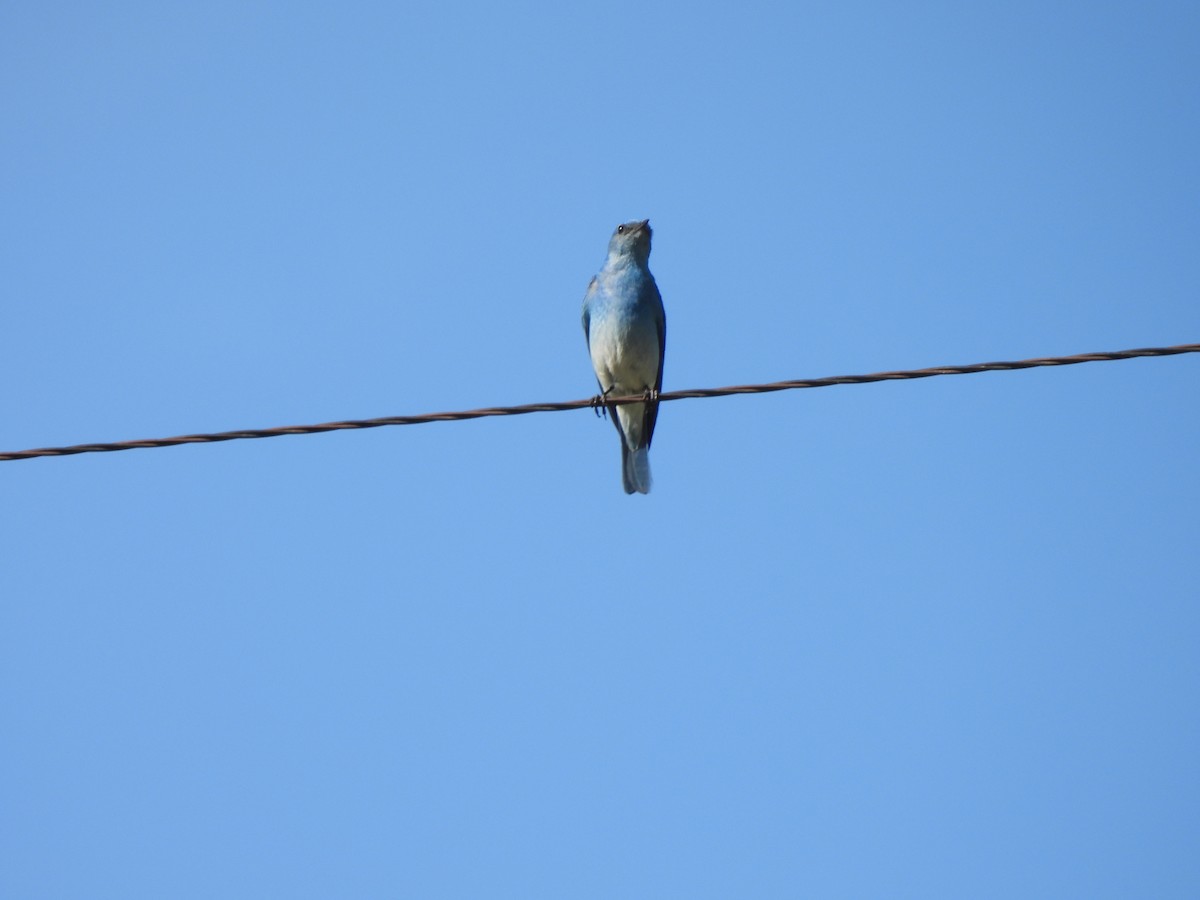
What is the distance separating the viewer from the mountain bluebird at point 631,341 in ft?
31.5

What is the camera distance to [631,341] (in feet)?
31.4

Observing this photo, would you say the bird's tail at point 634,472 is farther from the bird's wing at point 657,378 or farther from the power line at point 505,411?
A: the power line at point 505,411

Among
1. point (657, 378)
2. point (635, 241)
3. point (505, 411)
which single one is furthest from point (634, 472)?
point (505, 411)

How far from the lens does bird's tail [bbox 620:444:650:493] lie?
31.9 ft

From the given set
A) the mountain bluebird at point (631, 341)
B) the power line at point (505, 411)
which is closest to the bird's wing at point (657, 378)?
the mountain bluebird at point (631, 341)

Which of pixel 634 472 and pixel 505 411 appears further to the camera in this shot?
pixel 634 472

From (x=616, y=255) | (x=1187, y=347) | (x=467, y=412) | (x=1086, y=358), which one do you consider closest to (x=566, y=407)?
(x=467, y=412)

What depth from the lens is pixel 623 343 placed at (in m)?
9.57

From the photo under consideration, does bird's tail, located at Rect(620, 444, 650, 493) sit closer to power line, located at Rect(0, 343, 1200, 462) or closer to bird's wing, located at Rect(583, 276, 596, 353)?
bird's wing, located at Rect(583, 276, 596, 353)

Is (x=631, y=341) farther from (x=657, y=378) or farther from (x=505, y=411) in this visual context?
(x=505, y=411)

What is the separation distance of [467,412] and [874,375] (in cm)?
157

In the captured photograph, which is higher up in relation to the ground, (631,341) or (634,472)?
(631,341)

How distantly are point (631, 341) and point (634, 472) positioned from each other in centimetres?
98

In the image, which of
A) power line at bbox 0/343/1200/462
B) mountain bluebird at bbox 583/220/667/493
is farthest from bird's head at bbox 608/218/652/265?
power line at bbox 0/343/1200/462
